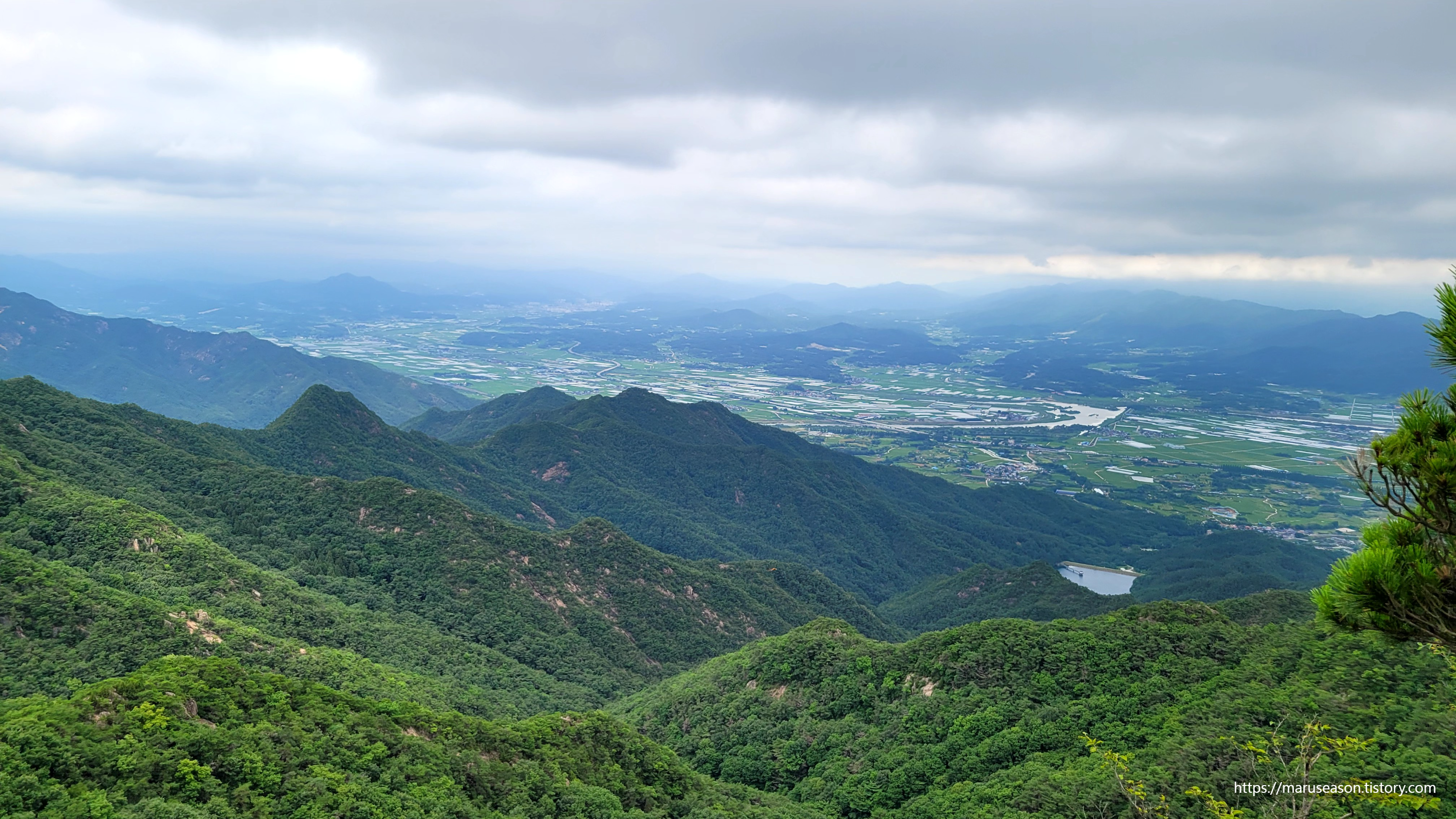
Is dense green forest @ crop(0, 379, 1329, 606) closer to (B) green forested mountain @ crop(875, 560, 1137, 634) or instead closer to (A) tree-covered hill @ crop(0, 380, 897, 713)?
(A) tree-covered hill @ crop(0, 380, 897, 713)

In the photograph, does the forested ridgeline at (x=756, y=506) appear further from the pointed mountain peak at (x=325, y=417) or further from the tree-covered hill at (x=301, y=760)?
the tree-covered hill at (x=301, y=760)

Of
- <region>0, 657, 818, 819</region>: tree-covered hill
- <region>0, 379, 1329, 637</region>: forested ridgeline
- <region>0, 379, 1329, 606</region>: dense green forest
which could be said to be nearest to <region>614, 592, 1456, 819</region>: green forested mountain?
<region>0, 657, 818, 819</region>: tree-covered hill

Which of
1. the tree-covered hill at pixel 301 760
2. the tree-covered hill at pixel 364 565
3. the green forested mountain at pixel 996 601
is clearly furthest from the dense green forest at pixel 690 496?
the tree-covered hill at pixel 301 760

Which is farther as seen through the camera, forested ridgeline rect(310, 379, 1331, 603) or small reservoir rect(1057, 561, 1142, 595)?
small reservoir rect(1057, 561, 1142, 595)

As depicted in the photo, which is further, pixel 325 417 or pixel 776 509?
pixel 776 509

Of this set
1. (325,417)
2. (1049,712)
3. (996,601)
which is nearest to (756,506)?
(996,601)

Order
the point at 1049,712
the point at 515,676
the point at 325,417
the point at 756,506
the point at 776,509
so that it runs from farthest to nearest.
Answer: the point at 756,506 < the point at 776,509 < the point at 325,417 < the point at 515,676 < the point at 1049,712

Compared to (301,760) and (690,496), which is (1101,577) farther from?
(301,760)
